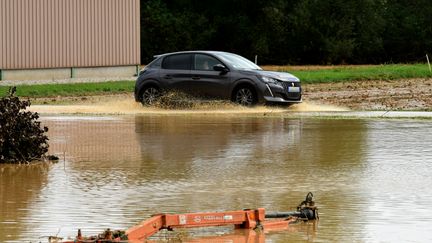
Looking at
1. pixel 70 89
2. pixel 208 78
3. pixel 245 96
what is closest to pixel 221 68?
pixel 208 78

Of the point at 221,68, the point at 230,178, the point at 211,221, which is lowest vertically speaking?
the point at 230,178

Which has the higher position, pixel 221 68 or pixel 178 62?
pixel 178 62

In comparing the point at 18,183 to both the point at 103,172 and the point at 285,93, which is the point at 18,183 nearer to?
the point at 103,172

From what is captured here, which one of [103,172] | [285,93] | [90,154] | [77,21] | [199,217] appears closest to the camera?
[199,217]

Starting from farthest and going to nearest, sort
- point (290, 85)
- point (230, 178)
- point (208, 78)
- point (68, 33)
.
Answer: point (68, 33)
point (208, 78)
point (290, 85)
point (230, 178)

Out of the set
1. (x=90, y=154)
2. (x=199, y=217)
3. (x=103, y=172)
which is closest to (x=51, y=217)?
(x=199, y=217)

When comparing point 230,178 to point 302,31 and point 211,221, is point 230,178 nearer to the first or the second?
point 211,221

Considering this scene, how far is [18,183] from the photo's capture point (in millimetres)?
14289

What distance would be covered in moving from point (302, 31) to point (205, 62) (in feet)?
116

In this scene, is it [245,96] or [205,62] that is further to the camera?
[205,62]

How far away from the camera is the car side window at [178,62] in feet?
96.3

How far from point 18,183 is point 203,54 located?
15.4m

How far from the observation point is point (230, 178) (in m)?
14.7

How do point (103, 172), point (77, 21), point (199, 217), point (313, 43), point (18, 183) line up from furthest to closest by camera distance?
point (313, 43) → point (77, 21) → point (103, 172) → point (18, 183) → point (199, 217)
